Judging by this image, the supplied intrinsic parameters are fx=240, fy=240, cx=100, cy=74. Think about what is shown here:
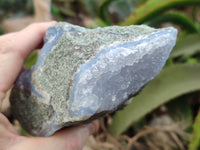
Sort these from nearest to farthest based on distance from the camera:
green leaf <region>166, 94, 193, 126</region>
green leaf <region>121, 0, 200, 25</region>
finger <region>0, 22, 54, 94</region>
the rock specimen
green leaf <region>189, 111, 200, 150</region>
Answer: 1. the rock specimen
2. finger <region>0, 22, 54, 94</region>
3. green leaf <region>189, 111, 200, 150</region>
4. green leaf <region>121, 0, 200, 25</region>
5. green leaf <region>166, 94, 193, 126</region>

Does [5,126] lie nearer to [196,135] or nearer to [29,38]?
[29,38]

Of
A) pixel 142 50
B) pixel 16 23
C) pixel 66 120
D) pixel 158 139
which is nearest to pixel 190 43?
pixel 158 139

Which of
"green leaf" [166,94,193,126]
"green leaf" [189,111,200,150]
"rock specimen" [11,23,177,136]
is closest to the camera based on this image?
"rock specimen" [11,23,177,136]

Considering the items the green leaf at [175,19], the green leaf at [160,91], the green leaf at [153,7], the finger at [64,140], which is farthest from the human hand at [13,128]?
the green leaf at [175,19]

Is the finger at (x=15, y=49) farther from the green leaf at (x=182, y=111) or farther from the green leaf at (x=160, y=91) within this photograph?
the green leaf at (x=182, y=111)

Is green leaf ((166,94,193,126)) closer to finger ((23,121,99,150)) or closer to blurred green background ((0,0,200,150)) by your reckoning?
blurred green background ((0,0,200,150))

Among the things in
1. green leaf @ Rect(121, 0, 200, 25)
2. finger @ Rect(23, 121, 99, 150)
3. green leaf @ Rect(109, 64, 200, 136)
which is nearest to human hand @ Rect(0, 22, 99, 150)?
finger @ Rect(23, 121, 99, 150)

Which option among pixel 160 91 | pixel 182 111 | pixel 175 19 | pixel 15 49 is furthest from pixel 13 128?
pixel 175 19

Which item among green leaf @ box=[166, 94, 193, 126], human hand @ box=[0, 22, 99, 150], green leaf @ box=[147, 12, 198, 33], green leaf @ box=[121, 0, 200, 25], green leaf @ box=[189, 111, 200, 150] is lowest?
green leaf @ box=[166, 94, 193, 126]
